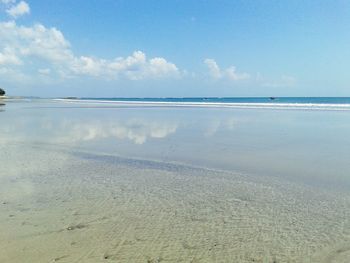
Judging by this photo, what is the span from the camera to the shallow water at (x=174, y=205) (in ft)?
14.8

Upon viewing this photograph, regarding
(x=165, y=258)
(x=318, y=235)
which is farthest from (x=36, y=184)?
(x=318, y=235)

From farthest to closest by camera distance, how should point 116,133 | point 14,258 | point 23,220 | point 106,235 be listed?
point 116,133 < point 23,220 < point 106,235 < point 14,258

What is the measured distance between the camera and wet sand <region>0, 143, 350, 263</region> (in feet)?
14.5

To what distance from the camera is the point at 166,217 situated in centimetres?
568

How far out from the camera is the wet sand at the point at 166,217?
443 cm

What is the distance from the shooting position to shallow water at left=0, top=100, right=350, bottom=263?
4.50 m

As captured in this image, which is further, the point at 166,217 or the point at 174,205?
the point at 174,205

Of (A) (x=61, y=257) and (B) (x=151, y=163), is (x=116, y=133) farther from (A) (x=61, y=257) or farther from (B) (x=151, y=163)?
(A) (x=61, y=257)

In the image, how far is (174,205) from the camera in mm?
6289

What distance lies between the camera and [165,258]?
428cm

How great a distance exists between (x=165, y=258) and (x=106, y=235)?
1126 mm

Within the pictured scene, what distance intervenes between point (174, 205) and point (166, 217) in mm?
629

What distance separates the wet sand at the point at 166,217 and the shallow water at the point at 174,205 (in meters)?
0.02

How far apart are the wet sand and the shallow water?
17mm
